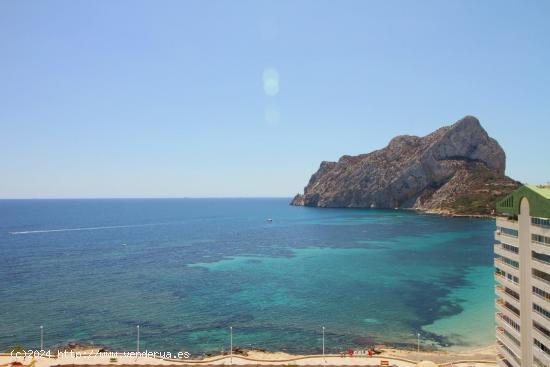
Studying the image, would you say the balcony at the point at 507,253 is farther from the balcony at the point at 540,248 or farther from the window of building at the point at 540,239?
the window of building at the point at 540,239

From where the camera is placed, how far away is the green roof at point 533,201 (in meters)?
34.4


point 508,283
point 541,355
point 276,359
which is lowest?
point 276,359

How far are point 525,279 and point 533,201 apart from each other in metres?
7.57

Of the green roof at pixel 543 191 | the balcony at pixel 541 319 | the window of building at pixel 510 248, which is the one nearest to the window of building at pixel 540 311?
the balcony at pixel 541 319

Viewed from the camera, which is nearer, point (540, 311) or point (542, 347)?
point (542, 347)

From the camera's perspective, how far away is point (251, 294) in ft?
289

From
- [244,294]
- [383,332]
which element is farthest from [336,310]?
[244,294]

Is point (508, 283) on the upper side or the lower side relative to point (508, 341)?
upper

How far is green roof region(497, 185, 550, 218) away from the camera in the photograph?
3441cm

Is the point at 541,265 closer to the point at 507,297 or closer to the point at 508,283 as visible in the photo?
the point at 508,283

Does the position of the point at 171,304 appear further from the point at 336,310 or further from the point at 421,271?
the point at 421,271

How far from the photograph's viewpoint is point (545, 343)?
112ft

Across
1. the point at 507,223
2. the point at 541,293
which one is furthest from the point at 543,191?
the point at 541,293

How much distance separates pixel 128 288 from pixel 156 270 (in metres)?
20.1
